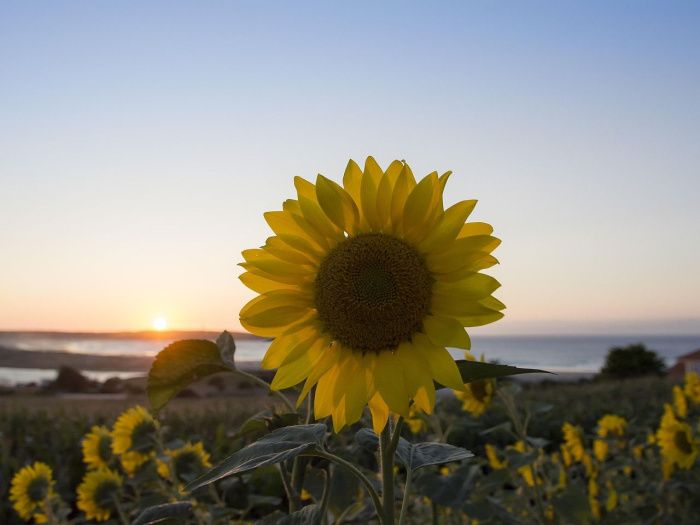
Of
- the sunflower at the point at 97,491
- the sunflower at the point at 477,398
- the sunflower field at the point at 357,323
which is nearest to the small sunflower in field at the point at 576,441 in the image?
the sunflower at the point at 477,398

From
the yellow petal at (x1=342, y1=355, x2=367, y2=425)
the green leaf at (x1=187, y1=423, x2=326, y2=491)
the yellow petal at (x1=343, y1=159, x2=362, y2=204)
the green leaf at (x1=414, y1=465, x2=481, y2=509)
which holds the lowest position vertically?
the green leaf at (x1=414, y1=465, x2=481, y2=509)

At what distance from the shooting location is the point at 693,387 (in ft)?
15.0

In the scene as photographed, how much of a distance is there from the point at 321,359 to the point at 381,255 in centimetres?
23

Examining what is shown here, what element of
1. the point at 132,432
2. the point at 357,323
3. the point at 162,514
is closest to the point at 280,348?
the point at 357,323

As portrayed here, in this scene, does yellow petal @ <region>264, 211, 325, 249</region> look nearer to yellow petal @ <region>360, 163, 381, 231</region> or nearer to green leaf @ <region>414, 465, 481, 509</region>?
yellow petal @ <region>360, 163, 381, 231</region>

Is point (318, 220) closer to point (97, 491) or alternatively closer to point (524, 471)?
point (97, 491)

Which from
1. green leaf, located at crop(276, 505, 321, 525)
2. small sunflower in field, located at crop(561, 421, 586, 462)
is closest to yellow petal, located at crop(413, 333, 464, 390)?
green leaf, located at crop(276, 505, 321, 525)

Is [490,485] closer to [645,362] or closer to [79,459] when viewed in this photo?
[79,459]

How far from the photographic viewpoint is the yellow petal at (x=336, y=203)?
4.55 feet

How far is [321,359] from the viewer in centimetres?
144

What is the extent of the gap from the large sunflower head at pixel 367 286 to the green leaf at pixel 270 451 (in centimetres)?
9

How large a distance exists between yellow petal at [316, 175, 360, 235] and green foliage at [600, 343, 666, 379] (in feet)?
86.9

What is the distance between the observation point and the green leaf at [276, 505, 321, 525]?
4.48ft

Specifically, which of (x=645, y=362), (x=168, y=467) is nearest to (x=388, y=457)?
(x=168, y=467)
